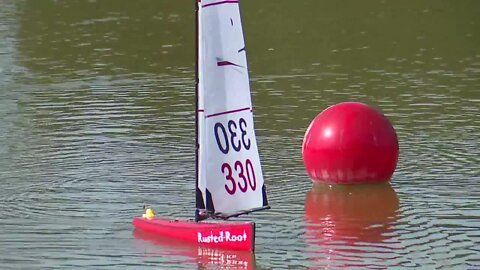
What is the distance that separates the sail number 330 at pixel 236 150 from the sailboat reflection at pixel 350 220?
906mm

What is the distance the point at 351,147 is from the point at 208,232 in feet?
9.30

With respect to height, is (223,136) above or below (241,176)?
above

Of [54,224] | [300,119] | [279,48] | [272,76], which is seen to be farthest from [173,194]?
[279,48]

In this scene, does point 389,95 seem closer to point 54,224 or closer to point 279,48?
point 279,48

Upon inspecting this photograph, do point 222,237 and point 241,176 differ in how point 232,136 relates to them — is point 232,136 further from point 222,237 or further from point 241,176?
point 222,237

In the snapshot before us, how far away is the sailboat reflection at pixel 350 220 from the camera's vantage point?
12.5 meters

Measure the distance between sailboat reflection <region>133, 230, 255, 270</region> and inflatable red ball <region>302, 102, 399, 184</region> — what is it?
2.71 m

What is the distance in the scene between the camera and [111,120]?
19.7 metres

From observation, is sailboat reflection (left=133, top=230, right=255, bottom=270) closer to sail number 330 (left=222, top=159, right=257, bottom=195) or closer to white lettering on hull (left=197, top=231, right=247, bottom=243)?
white lettering on hull (left=197, top=231, right=247, bottom=243)

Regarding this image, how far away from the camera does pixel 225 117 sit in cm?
1261

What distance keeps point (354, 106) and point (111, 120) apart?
18.6ft

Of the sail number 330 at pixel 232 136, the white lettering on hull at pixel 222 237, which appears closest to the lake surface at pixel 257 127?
the white lettering on hull at pixel 222 237

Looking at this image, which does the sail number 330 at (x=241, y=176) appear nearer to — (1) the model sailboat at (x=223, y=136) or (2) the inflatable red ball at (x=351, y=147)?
(1) the model sailboat at (x=223, y=136)

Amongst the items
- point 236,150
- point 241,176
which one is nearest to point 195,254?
point 241,176
